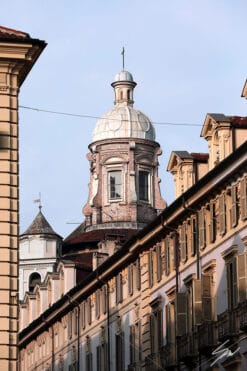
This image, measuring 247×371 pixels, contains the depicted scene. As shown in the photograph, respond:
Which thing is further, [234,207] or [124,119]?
[124,119]

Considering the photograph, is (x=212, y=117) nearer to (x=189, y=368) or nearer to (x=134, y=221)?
(x=189, y=368)

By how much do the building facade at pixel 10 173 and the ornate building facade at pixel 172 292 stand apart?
12112 millimetres

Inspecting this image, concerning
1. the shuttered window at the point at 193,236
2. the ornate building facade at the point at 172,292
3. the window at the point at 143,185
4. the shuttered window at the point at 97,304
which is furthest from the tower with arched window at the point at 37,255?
the shuttered window at the point at 193,236

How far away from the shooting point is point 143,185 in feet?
397

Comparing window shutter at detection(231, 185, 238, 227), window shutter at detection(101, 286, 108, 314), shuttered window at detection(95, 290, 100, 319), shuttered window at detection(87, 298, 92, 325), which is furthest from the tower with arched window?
window shutter at detection(231, 185, 238, 227)

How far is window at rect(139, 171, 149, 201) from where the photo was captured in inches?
4744

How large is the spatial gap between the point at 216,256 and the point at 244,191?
4278 millimetres

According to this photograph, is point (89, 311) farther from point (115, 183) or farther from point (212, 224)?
point (115, 183)

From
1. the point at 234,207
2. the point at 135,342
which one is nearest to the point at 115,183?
the point at 135,342

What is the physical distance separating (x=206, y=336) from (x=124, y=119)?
2538 inches

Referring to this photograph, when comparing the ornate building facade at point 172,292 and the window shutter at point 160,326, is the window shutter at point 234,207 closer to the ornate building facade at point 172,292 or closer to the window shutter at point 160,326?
the ornate building facade at point 172,292

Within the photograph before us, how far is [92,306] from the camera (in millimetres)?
82062

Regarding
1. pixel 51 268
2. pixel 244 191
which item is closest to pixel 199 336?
pixel 244 191

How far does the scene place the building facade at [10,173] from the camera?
4041 centimetres
